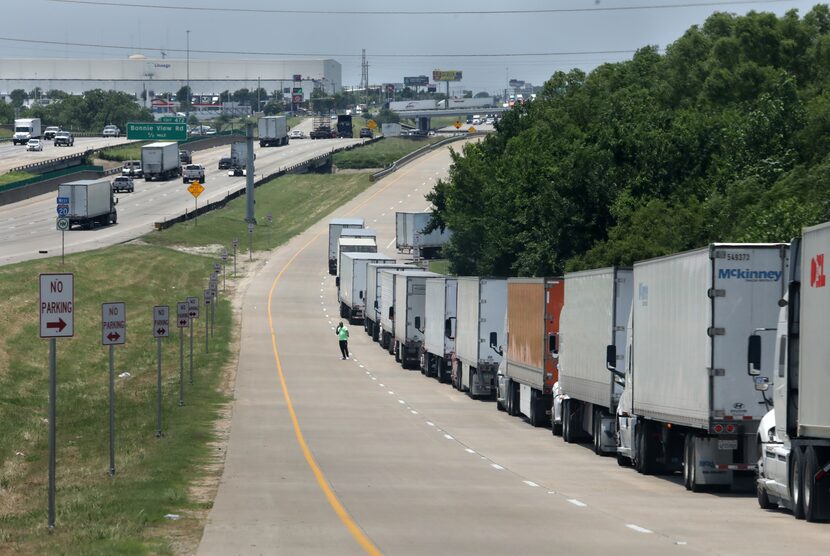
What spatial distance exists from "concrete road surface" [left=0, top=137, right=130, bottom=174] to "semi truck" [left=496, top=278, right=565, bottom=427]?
372ft

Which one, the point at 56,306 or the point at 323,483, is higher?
the point at 56,306

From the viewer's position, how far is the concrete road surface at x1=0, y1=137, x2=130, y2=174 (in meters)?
155

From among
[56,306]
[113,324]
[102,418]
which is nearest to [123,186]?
[102,418]

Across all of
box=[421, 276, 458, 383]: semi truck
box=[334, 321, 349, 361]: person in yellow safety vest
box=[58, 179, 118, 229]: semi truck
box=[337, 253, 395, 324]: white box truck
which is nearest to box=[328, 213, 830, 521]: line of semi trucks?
box=[421, 276, 458, 383]: semi truck

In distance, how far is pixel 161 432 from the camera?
109 feet

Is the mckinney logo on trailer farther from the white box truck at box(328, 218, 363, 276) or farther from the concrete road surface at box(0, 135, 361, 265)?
the white box truck at box(328, 218, 363, 276)

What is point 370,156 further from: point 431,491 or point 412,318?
point 431,491

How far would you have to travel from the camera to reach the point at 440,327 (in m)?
50.5

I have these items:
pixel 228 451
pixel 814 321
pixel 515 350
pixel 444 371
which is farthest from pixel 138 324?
pixel 814 321

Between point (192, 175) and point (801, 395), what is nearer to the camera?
point (801, 395)

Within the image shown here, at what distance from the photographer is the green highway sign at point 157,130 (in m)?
125

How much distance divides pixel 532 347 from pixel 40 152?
141 meters

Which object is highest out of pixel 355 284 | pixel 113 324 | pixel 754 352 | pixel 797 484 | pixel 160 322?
pixel 754 352

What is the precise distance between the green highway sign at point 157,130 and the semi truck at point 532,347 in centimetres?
8844
